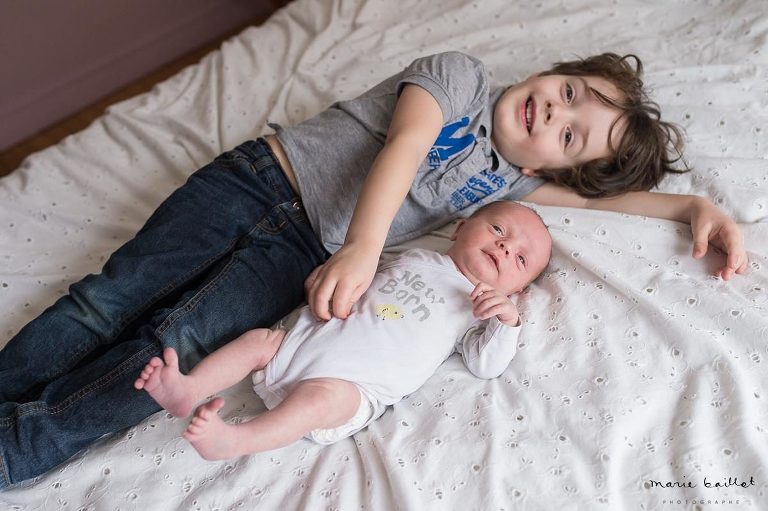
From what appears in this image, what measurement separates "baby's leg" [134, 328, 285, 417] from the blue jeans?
0.27 ft

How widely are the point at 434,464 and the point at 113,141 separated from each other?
1097mm

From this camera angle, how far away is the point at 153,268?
1.11 m

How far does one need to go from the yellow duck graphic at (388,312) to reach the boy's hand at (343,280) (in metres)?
0.07

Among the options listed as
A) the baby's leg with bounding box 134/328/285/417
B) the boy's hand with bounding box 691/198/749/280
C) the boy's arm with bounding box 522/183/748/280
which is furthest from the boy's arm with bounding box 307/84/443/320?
the boy's hand with bounding box 691/198/749/280

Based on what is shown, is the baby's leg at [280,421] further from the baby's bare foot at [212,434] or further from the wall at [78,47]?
the wall at [78,47]

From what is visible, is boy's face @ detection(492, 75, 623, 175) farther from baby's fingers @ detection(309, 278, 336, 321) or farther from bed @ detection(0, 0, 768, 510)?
baby's fingers @ detection(309, 278, 336, 321)

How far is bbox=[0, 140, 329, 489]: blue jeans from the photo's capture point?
967 millimetres

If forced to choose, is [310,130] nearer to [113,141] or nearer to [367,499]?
[113,141]

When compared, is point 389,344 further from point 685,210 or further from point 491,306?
point 685,210

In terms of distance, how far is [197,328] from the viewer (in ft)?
3.45

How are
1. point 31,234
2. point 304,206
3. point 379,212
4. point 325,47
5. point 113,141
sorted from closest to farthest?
point 379,212, point 304,206, point 31,234, point 113,141, point 325,47

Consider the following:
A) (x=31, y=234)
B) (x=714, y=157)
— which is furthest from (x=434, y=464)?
(x=31, y=234)

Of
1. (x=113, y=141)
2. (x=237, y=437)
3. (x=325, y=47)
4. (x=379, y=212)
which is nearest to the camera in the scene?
(x=237, y=437)

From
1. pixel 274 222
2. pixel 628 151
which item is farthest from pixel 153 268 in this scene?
pixel 628 151
